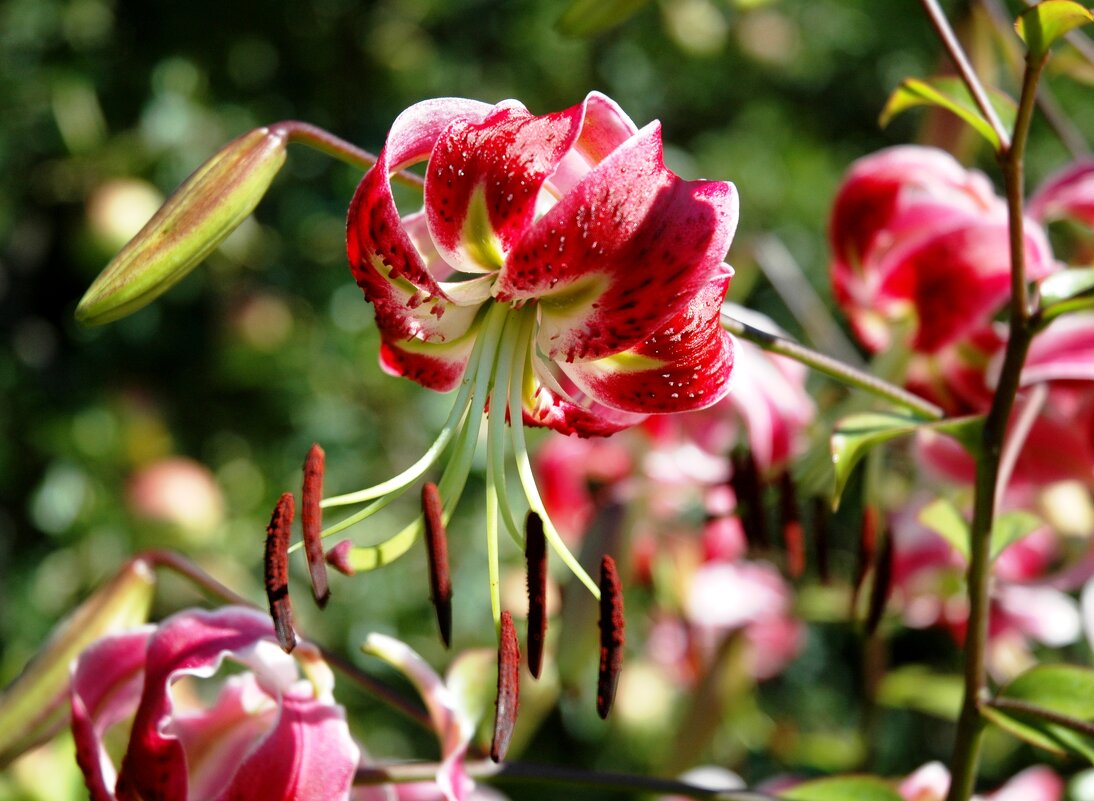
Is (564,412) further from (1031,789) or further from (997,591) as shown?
(997,591)

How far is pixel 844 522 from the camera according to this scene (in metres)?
1.67

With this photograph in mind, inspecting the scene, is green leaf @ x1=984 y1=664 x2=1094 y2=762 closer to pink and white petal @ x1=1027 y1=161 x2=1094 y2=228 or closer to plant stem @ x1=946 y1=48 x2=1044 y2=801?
plant stem @ x1=946 y1=48 x2=1044 y2=801

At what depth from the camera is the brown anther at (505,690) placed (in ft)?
1.26

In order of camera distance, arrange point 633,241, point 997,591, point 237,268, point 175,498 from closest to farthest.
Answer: point 633,241, point 997,591, point 175,498, point 237,268

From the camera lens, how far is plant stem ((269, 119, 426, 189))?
40cm

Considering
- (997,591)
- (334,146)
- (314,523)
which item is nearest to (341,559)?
(314,523)

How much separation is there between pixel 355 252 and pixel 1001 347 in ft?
1.10

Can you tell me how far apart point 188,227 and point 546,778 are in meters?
0.21

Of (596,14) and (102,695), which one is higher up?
(596,14)

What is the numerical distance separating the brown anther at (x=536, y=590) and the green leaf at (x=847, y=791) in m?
0.12

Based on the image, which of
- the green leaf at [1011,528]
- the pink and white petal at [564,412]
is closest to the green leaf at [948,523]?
the green leaf at [1011,528]

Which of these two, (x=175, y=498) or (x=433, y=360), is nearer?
(x=433, y=360)

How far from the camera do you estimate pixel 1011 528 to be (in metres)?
0.49

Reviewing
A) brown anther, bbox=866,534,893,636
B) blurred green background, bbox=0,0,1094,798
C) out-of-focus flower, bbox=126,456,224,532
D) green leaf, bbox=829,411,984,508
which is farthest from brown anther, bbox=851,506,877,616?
out-of-focus flower, bbox=126,456,224,532
